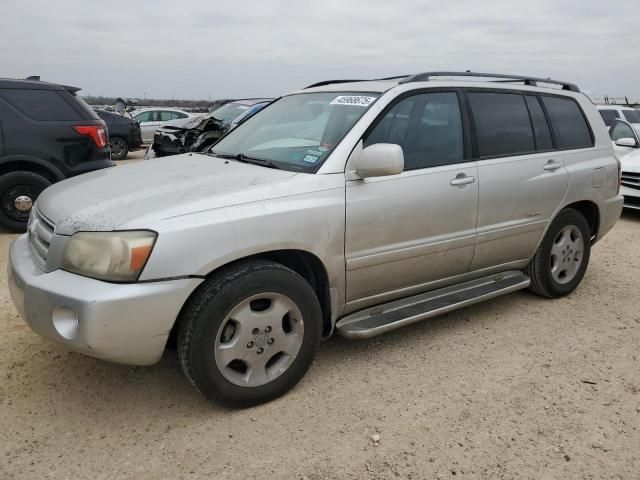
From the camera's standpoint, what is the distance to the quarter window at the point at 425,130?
330 cm

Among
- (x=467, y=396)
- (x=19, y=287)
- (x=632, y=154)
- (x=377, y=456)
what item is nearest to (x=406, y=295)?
(x=467, y=396)

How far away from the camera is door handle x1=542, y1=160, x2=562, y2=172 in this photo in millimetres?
4066

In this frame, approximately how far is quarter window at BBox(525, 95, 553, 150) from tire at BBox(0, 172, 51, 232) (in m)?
5.29

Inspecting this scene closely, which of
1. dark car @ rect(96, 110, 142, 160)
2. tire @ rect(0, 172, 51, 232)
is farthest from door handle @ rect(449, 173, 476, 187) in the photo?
dark car @ rect(96, 110, 142, 160)

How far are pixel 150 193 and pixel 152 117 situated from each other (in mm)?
18363

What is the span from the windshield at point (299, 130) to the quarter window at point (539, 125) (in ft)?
5.06

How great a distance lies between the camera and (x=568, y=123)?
442cm

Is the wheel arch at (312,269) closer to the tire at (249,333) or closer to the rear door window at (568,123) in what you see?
the tire at (249,333)

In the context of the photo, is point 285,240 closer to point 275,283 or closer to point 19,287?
point 275,283

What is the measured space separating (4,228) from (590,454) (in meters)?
6.71

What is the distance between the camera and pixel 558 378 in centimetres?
319

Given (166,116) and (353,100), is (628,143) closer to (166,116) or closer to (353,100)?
(353,100)

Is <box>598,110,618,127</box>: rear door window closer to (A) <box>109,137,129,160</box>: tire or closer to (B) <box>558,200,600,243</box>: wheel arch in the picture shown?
(B) <box>558,200,600,243</box>: wheel arch

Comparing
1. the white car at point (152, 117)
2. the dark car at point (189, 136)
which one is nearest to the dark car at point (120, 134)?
the white car at point (152, 117)
